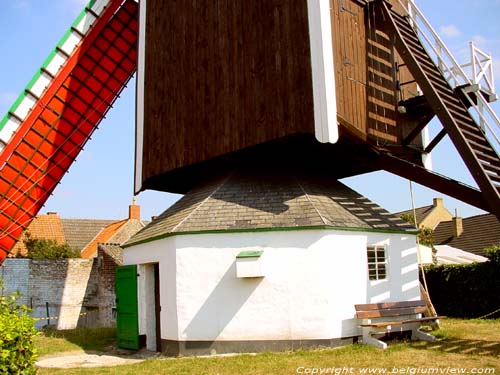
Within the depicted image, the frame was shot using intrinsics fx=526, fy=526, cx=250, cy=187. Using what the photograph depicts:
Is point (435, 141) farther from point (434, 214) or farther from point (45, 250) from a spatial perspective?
point (434, 214)

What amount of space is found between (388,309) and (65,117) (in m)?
11.3

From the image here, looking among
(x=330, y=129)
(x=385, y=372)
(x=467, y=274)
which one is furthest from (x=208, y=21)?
(x=467, y=274)

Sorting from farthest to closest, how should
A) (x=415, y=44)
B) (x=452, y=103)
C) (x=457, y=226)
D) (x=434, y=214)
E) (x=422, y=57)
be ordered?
(x=434, y=214) → (x=457, y=226) → (x=415, y=44) → (x=422, y=57) → (x=452, y=103)

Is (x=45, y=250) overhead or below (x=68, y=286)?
overhead

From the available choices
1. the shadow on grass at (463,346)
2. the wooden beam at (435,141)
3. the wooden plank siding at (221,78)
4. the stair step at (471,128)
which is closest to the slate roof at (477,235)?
the wooden beam at (435,141)

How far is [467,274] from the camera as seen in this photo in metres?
17.3

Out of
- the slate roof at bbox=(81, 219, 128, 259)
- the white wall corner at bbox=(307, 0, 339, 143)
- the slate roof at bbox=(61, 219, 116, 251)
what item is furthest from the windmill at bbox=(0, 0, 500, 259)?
the slate roof at bbox=(61, 219, 116, 251)

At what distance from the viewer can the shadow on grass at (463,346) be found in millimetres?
9727

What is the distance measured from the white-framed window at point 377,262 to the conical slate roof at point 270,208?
0.49 meters

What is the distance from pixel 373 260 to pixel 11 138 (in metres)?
10.7

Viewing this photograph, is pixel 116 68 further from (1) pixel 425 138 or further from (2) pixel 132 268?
(1) pixel 425 138

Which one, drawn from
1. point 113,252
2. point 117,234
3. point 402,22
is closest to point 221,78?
point 402,22

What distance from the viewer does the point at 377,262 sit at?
12.3 metres

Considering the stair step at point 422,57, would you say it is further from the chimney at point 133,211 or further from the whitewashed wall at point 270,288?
the chimney at point 133,211
